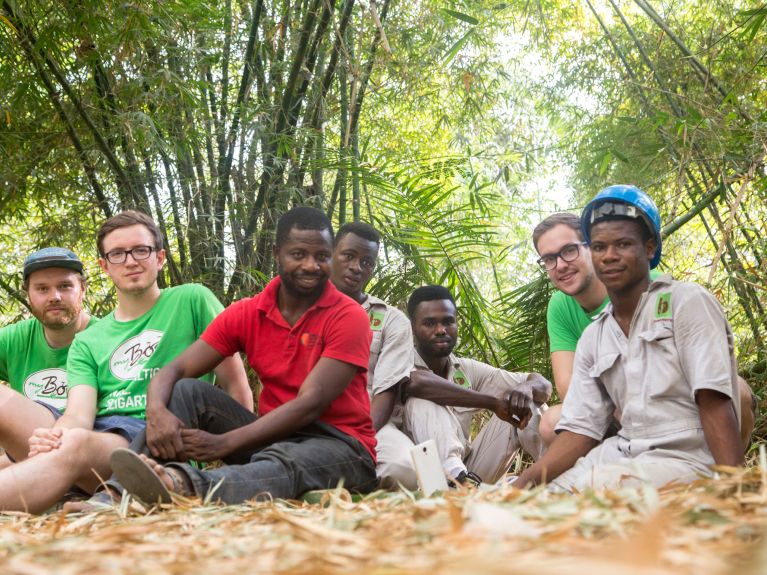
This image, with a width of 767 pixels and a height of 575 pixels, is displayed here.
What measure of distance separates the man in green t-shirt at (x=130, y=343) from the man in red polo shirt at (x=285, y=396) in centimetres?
27

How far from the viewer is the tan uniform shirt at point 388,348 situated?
3713mm

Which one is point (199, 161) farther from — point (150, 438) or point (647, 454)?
point (647, 454)

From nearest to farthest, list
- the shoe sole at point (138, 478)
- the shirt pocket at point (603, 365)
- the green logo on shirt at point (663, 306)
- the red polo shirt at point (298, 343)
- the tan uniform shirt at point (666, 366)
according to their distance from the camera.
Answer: the shoe sole at point (138, 478) < the tan uniform shirt at point (666, 366) < the green logo on shirt at point (663, 306) < the shirt pocket at point (603, 365) < the red polo shirt at point (298, 343)

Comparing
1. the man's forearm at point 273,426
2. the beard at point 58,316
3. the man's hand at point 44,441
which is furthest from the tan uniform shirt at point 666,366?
the beard at point 58,316

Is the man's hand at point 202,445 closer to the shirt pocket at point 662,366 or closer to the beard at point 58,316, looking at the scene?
the beard at point 58,316

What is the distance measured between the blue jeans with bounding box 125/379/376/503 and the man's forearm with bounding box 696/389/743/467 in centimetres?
113

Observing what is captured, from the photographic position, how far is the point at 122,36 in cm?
388

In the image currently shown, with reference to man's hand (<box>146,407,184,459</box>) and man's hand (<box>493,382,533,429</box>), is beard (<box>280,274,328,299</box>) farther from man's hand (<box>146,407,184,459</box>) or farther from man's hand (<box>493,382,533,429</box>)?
man's hand (<box>493,382,533,429</box>)

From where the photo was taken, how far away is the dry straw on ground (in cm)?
96

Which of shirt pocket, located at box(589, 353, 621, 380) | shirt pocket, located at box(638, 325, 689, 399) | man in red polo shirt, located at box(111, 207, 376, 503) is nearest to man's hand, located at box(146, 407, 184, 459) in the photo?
man in red polo shirt, located at box(111, 207, 376, 503)

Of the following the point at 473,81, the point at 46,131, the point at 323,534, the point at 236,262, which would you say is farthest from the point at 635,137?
the point at 323,534

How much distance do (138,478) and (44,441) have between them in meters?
0.61

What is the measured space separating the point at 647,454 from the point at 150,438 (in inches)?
60.5

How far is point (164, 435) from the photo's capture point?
2.78 metres
